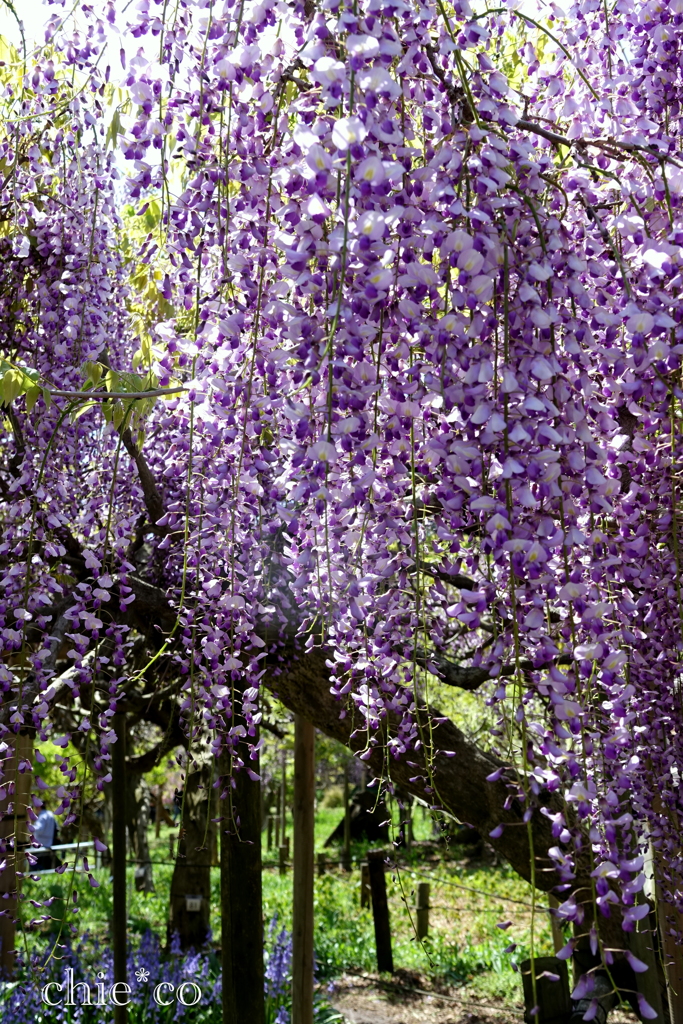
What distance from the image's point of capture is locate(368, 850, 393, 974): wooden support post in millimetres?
6527

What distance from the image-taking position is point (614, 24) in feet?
7.19

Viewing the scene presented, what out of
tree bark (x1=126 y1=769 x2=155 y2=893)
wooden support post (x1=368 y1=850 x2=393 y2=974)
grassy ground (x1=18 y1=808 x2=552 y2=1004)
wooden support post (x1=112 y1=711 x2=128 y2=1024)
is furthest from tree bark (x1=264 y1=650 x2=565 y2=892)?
tree bark (x1=126 y1=769 x2=155 y2=893)

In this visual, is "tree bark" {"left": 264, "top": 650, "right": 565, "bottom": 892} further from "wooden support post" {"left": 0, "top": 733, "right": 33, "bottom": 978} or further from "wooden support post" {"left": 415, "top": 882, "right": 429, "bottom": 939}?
"wooden support post" {"left": 415, "top": 882, "right": 429, "bottom": 939}

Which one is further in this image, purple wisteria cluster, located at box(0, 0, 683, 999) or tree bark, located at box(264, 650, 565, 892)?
tree bark, located at box(264, 650, 565, 892)

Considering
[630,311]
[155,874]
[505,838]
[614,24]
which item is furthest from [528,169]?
[155,874]

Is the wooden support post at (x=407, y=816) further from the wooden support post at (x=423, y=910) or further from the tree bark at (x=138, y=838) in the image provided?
the tree bark at (x=138, y=838)

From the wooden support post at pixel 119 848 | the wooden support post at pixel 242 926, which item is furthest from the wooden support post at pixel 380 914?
the wooden support post at pixel 242 926

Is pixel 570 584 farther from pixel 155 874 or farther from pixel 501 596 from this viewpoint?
pixel 155 874

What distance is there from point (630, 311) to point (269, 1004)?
4693 millimetres

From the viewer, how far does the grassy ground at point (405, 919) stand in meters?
6.88

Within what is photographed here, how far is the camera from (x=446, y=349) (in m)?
1.37

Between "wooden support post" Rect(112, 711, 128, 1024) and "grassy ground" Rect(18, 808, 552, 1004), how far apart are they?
1.24m

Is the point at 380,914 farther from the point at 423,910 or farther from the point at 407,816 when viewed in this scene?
the point at 407,816

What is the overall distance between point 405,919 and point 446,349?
8866mm
